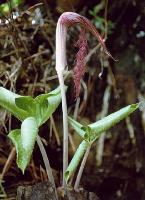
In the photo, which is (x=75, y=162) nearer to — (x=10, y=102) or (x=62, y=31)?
(x=10, y=102)

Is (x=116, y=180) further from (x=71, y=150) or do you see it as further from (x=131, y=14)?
(x=131, y=14)

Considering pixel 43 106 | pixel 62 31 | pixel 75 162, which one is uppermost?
pixel 62 31

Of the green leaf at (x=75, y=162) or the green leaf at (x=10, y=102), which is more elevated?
the green leaf at (x=10, y=102)

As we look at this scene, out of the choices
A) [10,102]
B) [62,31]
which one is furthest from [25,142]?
[62,31]

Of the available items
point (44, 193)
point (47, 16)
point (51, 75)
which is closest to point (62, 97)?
point (44, 193)

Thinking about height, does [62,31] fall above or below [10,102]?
above

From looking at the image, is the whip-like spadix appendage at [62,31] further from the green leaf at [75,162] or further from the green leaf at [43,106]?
the green leaf at [75,162]

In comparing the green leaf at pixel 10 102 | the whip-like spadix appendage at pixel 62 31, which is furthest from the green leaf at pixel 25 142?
the whip-like spadix appendage at pixel 62 31

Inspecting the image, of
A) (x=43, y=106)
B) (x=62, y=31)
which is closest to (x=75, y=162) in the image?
(x=43, y=106)

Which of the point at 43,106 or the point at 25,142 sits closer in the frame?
the point at 25,142
